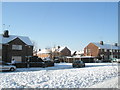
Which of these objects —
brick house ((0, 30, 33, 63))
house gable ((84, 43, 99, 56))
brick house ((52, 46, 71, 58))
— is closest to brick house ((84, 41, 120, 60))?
house gable ((84, 43, 99, 56))

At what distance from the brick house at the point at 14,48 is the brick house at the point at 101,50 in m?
38.0

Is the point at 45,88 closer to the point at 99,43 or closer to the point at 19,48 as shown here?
the point at 19,48

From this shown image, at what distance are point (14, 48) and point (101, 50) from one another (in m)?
42.8

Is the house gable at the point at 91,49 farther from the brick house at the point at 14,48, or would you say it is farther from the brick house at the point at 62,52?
the brick house at the point at 14,48

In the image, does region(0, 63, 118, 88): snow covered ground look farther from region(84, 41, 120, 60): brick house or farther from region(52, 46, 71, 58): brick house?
region(52, 46, 71, 58): brick house

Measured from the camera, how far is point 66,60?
71.7 meters

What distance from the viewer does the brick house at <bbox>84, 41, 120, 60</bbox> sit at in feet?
254

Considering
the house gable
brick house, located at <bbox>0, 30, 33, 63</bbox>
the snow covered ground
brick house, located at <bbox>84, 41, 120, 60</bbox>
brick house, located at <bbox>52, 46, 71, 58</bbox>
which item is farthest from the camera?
brick house, located at <bbox>52, 46, 71, 58</bbox>

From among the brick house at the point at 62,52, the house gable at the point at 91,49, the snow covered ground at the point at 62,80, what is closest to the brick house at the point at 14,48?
the snow covered ground at the point at 62,80

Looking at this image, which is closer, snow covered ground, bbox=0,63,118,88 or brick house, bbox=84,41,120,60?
snow covered ground, bbox=0,63,118,88

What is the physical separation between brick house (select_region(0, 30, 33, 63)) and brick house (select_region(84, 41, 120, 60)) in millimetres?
38024

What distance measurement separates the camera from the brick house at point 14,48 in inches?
1660

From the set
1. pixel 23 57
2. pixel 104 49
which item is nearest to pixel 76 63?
pixel 23 57

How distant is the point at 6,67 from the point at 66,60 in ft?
148
